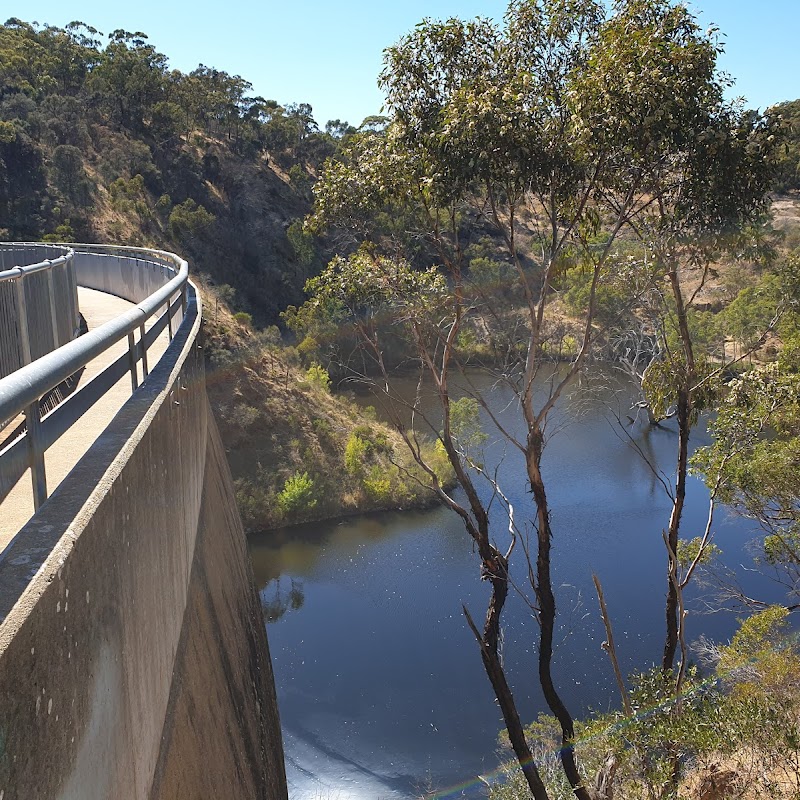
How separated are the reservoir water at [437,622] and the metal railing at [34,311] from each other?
7993 mm

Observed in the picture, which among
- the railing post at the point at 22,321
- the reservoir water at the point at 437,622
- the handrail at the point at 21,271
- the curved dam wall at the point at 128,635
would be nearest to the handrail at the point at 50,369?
the curved dam wall at the point at 128,635

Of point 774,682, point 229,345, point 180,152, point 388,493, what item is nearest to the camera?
point 774,682

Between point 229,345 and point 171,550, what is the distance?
30.5 m

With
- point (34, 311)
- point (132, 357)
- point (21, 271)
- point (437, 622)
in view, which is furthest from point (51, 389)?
point (437, 622)

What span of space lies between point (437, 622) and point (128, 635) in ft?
63.6

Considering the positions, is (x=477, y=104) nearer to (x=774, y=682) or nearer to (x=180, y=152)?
(x=774, y=682)

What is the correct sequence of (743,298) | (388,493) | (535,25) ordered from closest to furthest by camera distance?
(535,25) < (388,493) < (743,298)

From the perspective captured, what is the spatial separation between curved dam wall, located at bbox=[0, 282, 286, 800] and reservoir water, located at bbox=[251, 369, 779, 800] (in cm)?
767

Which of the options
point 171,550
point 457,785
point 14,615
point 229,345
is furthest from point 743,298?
point 14,615

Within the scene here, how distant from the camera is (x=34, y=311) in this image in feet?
20.8

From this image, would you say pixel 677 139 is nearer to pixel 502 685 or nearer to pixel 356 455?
pixel 502 685

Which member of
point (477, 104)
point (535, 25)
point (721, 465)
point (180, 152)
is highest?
point (180, 152)

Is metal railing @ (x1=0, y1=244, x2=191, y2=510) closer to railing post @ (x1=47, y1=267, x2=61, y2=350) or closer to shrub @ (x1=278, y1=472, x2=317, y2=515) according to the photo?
railing post @ (x1=47, y1=267, x2=61, y2=350)

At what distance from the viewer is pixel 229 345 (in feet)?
114
